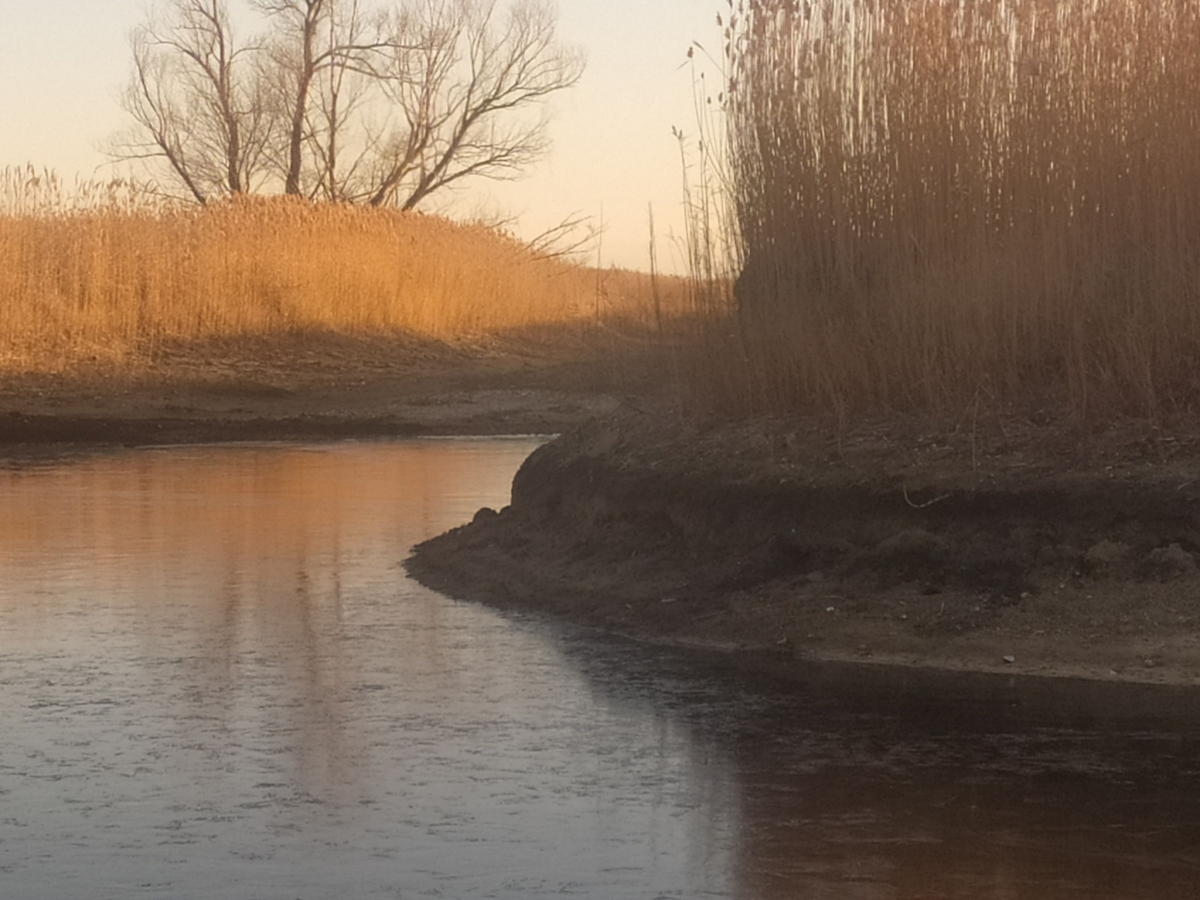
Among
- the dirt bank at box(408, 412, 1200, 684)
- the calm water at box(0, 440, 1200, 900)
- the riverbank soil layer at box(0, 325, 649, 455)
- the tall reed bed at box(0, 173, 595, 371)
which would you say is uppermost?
the tall reed bed at box(0, 173, 595, 371)

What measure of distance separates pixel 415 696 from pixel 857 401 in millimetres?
3557

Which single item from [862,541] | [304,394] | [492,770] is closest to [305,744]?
[492,770]

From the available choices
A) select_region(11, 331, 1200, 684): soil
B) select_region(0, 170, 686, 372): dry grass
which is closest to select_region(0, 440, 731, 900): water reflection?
select_region(11, 331, 1200, 684): soil

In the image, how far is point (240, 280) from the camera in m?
25.8

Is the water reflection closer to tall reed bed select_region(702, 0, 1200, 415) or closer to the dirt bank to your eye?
the dirt bank

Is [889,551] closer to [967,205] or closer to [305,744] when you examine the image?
[967,205]

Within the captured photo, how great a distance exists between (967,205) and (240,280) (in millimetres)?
17775

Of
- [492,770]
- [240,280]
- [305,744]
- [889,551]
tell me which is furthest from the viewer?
[240,280]

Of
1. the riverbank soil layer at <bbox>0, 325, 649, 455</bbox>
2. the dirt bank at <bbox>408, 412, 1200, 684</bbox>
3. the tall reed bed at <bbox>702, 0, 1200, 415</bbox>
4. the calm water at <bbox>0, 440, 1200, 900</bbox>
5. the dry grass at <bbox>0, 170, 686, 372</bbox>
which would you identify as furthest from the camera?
the dry grass at <bbox>0, 170, 686, 372</bbox>

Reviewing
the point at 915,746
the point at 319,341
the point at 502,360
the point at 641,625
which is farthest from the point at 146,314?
the point at 915,746

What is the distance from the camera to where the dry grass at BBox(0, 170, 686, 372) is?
23078 mm

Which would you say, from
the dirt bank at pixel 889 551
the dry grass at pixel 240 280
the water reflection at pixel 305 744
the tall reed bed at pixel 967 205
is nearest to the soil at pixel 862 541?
the dirt bank at pixel 889 551

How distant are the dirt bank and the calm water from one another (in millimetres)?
517

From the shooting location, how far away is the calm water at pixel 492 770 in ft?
14.7
